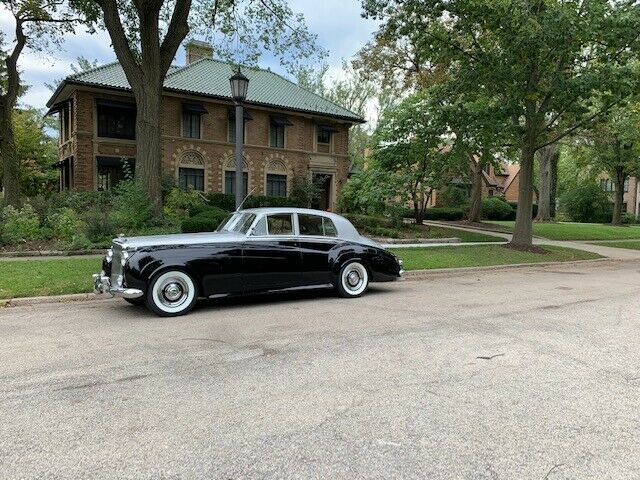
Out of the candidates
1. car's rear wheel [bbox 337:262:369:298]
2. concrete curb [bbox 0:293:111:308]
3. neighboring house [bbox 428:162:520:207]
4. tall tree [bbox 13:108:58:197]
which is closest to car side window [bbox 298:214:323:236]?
car's rear wheel [bbox 337:262:369:298]

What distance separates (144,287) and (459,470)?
209 inches

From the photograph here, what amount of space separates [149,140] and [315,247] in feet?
34.8

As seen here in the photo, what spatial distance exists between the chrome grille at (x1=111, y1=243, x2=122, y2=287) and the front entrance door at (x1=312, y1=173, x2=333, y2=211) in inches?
958

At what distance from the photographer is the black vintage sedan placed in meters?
7.11

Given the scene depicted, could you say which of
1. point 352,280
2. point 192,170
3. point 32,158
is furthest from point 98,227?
point 32,158

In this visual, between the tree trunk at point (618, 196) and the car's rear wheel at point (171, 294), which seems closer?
the car's rear wheel at point (171, 294)

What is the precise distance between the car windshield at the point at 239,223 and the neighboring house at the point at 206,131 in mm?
16974

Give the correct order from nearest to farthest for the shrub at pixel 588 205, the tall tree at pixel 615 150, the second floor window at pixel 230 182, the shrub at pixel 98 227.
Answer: the shrub at pixel 98 227, the tall tree at pixel 615 150, the second floor window at pixel 230 182, the shrub at pixel 588 205

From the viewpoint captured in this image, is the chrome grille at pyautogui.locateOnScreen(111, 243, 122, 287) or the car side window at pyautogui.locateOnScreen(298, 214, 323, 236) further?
the car side window at pyautogui.locateOnScreen(298, 214, 323, 236)

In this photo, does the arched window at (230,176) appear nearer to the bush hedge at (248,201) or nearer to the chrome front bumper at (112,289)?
the bush hedge at (248,201)

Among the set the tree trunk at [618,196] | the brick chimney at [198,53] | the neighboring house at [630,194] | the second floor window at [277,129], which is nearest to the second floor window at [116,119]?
the second floor window at [277,129]

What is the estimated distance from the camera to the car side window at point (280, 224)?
8203 mm

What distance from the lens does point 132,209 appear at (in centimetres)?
1545

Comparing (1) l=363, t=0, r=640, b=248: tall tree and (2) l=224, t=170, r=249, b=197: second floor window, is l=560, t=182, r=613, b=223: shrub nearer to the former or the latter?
(1) l=363, t=0, r=640, b=248: tall tree
